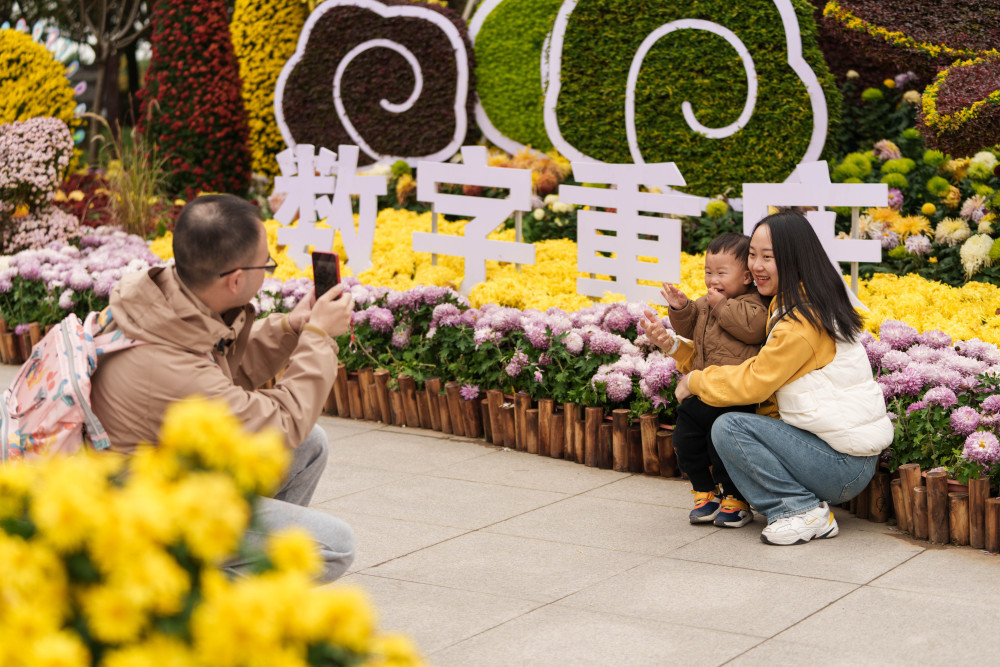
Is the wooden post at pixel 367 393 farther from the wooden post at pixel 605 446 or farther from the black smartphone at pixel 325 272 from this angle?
the black smartphone at pixel 325 272

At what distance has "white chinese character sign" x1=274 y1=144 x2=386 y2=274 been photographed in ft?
22.9

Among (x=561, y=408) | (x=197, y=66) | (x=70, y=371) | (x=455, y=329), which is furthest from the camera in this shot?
(x=197, y=66)

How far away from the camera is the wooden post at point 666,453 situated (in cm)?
459

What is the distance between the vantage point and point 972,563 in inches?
140

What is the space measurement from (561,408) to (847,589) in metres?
1.93

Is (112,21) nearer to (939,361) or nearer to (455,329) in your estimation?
(455,329)

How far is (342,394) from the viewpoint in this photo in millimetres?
5867

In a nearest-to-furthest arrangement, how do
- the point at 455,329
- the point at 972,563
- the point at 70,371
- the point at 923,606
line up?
the point at 70,371 → the point at 923,606 → the point at 972,563 → the point at 455,329

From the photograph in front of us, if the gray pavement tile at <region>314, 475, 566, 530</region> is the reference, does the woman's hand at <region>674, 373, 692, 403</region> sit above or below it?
above

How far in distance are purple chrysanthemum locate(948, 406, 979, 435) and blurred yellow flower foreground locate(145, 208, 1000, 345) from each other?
0.97 metres

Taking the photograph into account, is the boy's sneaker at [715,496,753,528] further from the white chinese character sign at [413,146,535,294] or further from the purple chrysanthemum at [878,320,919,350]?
the white chinese character sign at [413,146,535,294]

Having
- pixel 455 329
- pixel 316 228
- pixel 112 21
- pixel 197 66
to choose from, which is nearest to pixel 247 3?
pixel 197 66

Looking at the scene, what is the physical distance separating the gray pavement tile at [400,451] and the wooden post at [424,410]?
14cm

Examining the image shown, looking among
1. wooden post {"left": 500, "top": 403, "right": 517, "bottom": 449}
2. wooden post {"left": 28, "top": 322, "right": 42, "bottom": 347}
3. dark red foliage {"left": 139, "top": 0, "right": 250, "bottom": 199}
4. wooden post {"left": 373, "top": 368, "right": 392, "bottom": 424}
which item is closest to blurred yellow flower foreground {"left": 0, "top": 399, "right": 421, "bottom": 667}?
wooden post {"left": 500, "top": 403, "right": 517, "bottom": 449}
